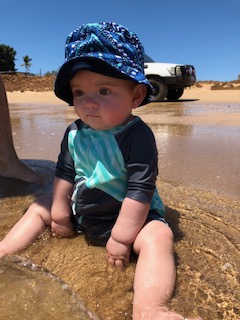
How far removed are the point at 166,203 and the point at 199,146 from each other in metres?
1.67

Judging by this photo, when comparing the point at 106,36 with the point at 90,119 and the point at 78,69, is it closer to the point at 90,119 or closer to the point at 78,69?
the point at 78,69

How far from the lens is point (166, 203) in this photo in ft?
6.43

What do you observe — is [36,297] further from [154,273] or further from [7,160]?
[7,160]

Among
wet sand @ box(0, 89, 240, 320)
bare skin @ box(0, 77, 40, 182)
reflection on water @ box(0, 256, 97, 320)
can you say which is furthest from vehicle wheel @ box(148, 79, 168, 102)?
reflection on water @ box(0, 256, 97, 320)

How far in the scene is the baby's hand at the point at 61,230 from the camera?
164 centimetres

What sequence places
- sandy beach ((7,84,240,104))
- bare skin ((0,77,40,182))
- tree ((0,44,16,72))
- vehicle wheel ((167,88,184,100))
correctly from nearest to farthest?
bare skin ((0,77,40,182)) → vehicle wheel ((167,88,184,100)) → sandy beach ((7,84,240,104)) → tree ((0,44,16,72))

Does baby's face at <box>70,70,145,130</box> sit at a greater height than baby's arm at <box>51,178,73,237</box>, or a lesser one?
greater

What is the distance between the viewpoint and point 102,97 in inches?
57.1

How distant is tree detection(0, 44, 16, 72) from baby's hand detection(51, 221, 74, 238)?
178ft

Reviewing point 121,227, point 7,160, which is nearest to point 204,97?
point 7,160

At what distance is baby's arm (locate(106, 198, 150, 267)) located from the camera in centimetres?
139

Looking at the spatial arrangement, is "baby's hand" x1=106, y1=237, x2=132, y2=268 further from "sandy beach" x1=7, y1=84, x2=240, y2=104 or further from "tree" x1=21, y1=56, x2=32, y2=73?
"tree" x1=21, y1=56, x2=32, y2=73

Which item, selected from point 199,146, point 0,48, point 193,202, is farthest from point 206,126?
point 0,48

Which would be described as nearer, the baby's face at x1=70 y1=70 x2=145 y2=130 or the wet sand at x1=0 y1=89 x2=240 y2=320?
the wet sand at x1=0 y1=89 x2=240 y2=320
